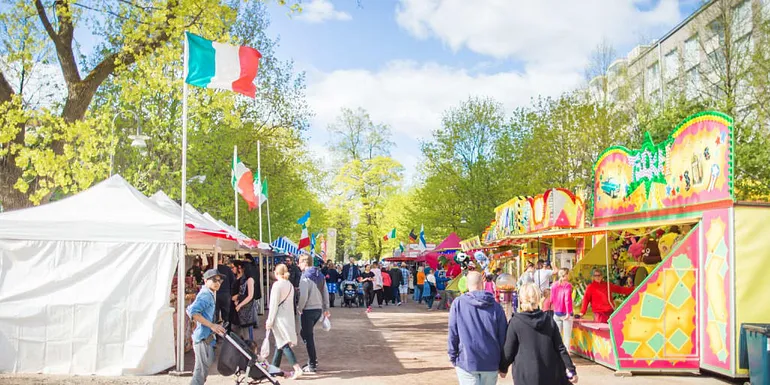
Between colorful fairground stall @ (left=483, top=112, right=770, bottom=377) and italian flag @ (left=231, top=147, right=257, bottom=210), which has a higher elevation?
italian flag @ (left=231, top=147, right=257, bottom=210)

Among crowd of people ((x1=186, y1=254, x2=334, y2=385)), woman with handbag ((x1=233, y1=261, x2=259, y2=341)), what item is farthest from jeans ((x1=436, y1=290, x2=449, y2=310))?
woman with handbag ((x1=233, y1=261, x2=259, y2=341))

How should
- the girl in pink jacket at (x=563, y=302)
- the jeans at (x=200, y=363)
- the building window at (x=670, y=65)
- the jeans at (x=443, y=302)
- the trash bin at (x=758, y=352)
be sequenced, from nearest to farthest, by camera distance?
the jeans at (x=200, y=363) → the trash bin at (x=758, y=352) → the girl in pink jacket at (x=563, y=302) → the jeans at (x=443, y=302) → the building window at (x=670, y=65)

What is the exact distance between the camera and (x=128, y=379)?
10258mm

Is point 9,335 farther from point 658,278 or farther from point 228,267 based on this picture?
point 658,278

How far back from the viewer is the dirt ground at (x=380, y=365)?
1027 centimetres

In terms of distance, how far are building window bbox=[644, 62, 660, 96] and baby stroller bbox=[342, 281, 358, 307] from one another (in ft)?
91.4

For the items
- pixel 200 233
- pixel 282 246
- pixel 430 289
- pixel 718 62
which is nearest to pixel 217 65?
pixel 200 233

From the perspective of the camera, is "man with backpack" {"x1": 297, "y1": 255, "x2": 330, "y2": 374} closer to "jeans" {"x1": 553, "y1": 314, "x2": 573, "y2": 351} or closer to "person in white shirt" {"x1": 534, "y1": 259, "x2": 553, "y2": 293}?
"jeans" {"x1": 553, "y1": 314, "x2": 573, "y2": 351}

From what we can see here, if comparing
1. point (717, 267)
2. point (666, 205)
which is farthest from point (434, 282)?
point (717, 267)

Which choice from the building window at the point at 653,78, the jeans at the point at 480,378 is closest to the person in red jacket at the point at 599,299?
the jeans at the point at 480,378

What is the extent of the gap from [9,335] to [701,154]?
11.0 metres

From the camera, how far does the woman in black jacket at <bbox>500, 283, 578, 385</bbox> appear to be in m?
5.78

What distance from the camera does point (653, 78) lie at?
47812 millimetres

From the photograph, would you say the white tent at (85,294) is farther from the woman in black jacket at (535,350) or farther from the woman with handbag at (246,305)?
the woman in black jacket at (535,350)
